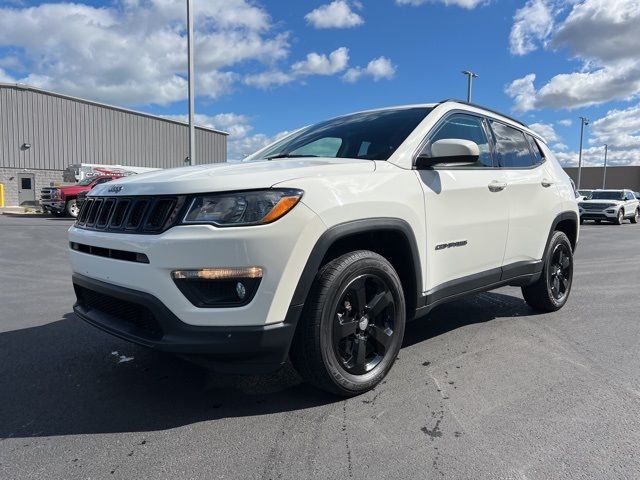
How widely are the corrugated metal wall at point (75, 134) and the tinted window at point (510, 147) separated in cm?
3239

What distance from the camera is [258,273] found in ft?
7.79

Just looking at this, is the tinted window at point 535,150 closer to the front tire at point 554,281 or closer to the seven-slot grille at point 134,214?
the front tire at point 554,281

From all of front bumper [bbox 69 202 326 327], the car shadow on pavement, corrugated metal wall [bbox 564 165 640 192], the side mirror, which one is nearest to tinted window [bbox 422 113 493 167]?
the side mirror

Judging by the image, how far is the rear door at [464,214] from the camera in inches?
130

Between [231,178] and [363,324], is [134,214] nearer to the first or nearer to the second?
[231,178]

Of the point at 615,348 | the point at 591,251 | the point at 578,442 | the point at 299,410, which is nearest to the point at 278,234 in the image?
the point at 299,410

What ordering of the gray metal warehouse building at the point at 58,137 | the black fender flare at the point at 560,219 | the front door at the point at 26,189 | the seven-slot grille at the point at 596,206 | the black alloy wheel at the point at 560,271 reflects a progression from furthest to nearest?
the front door at the point at 26,189 → the gray metal warehouse building at the point at 58,137 → the seven-slot grille at the point at 596,206 → the black alloy wheel at the point at 560,271 → the black fender flare at the point at 560,219

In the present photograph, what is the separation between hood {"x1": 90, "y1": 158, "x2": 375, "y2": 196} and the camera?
95.7 inches

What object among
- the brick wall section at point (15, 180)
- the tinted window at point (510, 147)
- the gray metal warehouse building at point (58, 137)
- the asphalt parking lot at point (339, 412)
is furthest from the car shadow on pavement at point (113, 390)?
the gray metal warehouse building at point (58, 137)

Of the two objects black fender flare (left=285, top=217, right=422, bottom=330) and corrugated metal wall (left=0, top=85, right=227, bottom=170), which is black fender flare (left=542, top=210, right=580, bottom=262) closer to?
black fender flare (left=285, top=217, right=422, bottom=330)

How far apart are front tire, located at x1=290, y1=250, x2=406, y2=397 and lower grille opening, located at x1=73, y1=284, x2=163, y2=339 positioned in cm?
77

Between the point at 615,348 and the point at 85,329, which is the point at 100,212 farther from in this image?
the point at 615,348

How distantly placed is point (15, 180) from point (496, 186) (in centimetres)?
3300

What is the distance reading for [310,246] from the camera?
2.52m
